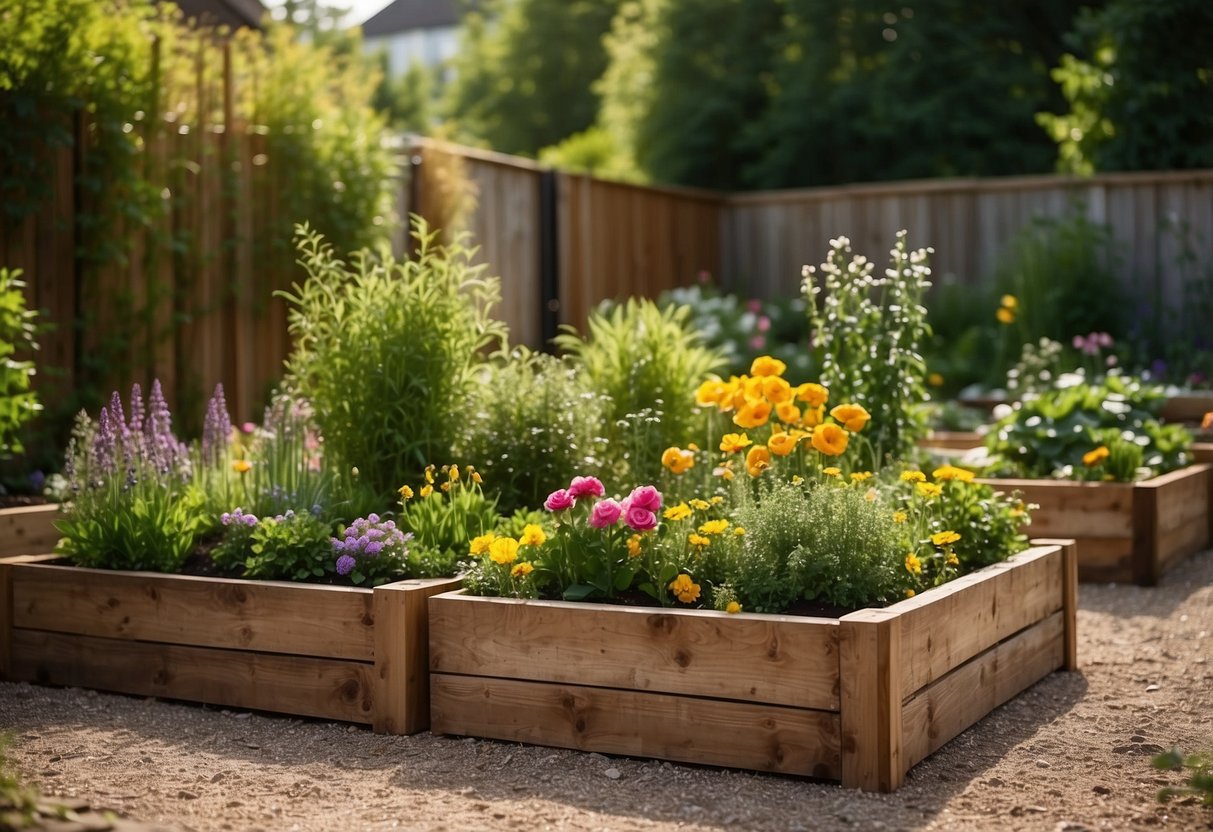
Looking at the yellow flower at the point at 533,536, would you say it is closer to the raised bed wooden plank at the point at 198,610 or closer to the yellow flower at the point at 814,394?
the raised bed wooden plank at the point at 198,610

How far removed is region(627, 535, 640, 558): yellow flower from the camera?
3592 millimetres

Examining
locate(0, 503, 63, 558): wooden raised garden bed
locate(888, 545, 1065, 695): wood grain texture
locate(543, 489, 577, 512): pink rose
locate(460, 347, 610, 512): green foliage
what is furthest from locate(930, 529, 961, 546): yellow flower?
locate(0, 503, 63, 558): wooden raised garden bed

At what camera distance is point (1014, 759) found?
339cm

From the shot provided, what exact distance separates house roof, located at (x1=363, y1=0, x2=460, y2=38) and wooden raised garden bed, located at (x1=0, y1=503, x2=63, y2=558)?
133ft

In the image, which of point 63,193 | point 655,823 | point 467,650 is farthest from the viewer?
point 63,193

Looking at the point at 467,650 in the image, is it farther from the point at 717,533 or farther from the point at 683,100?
the point at 683,100

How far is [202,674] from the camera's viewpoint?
3945 millimetres

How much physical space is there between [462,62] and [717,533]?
81.4 ft

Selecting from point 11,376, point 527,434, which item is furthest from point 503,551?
point 11,376

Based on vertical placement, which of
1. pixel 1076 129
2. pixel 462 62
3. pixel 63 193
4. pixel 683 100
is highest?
pixel 462 62

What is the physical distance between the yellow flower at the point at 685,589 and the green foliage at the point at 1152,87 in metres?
8.83

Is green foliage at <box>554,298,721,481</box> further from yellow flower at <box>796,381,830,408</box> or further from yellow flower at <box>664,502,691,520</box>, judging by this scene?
yellow flower at <box>664,502,691,520</box>

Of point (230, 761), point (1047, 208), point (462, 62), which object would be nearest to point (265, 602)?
point (230, 761)

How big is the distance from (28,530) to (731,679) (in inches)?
113
